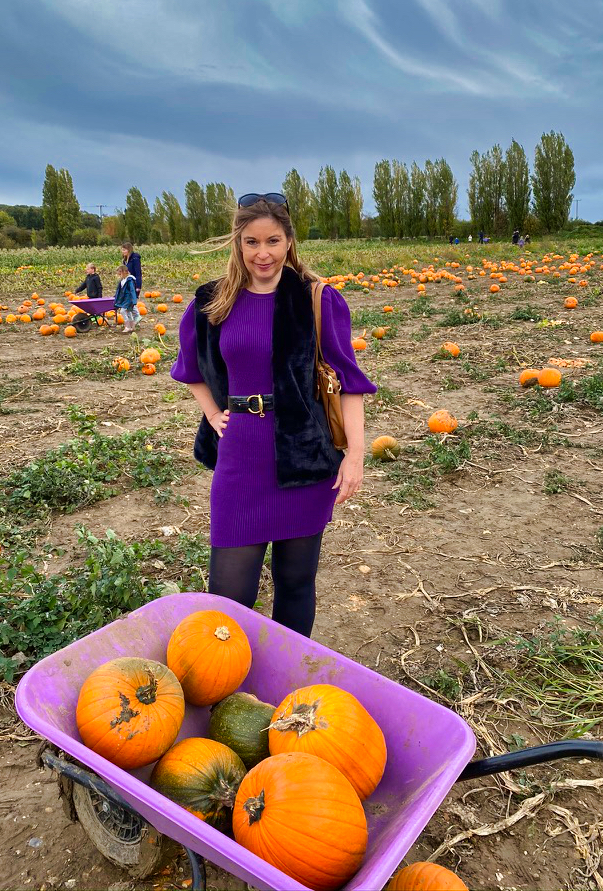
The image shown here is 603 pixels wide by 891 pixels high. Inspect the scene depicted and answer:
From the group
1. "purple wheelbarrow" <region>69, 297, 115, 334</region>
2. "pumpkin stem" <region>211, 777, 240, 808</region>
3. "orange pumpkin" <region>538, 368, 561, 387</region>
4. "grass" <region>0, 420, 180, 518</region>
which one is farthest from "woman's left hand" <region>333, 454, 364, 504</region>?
"purple wheelbarrow" <region>69, 297, 115, 334</region>

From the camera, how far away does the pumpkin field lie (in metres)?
2.36

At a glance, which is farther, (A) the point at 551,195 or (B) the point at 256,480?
(A) the point at 551,195

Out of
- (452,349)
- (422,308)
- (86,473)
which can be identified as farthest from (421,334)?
(86,473)

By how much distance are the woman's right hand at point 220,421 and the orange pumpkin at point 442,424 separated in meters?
3.89

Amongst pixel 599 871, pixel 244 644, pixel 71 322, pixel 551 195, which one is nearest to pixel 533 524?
pixel 599 871

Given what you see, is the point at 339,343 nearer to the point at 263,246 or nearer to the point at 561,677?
the point at 263,246

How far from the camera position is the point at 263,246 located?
8.14ft

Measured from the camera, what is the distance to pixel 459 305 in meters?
14.7

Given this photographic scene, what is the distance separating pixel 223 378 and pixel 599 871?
7.44 feet

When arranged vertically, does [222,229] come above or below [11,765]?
above

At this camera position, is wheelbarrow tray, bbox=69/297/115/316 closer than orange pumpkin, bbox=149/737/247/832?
No

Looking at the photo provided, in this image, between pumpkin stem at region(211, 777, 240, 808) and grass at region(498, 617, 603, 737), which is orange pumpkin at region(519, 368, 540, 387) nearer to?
grass at region(498, 617, 603, 737)

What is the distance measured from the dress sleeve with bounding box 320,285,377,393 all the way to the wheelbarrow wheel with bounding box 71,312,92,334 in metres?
11.1

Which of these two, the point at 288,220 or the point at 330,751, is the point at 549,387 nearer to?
the point at 288,220
